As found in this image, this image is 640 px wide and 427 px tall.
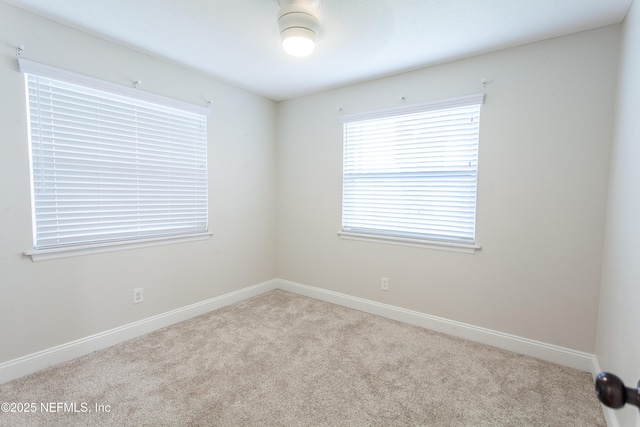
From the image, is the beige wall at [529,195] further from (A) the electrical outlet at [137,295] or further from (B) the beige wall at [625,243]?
(A) the electrical outlet at [137,295]

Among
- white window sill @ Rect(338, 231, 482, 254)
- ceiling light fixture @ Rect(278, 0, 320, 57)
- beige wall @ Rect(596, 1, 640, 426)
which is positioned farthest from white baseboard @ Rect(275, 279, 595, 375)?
ceiling light fixture @ Rect(278, 0, 320, 57)

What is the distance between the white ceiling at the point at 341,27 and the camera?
1.83 m

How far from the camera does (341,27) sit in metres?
2.05

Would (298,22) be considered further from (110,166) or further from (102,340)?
(102,340)

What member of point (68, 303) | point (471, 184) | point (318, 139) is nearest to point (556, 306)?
point (471, 184)

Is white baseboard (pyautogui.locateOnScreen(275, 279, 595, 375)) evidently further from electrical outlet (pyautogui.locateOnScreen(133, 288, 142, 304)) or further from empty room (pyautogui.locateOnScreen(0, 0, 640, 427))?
electrical outlet (pyautogui.locateOnScreen(133, 288, 142, 304))

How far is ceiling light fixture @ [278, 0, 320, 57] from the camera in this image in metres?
1.76

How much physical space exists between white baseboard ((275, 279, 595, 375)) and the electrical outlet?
175 cm

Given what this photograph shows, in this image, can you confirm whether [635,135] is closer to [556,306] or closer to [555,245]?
[555,245]

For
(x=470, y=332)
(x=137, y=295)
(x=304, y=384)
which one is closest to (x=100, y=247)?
(x=137, y=295)

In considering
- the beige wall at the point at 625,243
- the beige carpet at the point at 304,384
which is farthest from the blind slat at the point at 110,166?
the beige wall at the point at 625,243

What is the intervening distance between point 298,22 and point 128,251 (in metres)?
2.22

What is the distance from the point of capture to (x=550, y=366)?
2180mm

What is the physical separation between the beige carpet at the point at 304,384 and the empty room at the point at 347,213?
0.05 ft
